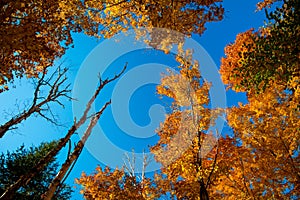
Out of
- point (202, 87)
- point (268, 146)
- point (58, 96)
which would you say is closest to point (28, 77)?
point (58, 96)

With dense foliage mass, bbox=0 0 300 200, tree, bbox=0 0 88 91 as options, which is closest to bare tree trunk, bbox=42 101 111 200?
dense foliage mass, bbox=0 0 300 200

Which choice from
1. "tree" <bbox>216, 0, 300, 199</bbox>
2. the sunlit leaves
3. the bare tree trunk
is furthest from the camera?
the sunlit leaves

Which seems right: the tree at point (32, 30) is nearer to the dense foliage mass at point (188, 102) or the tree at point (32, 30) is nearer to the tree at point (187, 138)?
the dense foliage mass at point (188, 102)

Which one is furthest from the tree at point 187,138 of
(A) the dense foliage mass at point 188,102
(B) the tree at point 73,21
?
(B) the tree at point 73,21

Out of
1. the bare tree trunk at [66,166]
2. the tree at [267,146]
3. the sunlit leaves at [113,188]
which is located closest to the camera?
the bare tree trunk at [66,166]

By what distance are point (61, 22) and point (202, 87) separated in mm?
5585

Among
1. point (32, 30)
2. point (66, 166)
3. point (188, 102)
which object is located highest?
point (188, 102)

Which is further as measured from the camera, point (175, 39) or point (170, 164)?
point (170, 164)

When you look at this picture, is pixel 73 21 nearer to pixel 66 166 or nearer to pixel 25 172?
pixel 66 166

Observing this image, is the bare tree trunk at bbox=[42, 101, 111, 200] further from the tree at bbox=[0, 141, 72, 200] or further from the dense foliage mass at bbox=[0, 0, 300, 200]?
the tree at bbox=[0, 141, 72, 200]

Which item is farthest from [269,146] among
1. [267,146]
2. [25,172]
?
[25,172]

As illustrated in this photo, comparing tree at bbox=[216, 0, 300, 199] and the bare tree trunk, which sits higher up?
tree at bbox=[216, 0, 300, 199]

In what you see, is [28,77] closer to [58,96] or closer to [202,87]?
[58,96]

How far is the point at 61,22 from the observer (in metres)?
5.97
